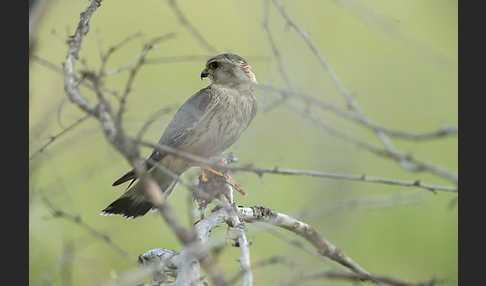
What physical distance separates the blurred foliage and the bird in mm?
131

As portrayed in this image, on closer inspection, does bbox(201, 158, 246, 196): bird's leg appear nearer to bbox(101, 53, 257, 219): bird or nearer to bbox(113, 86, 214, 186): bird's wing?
bbox(101, 53, 257, 219): bird

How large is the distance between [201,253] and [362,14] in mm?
1631

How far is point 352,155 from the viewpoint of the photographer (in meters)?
3.94

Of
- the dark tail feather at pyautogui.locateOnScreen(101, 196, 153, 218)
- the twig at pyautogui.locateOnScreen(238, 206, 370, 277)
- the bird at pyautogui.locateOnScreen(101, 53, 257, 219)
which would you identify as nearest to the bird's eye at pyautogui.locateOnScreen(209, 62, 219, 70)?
the bird at pyautogui.locateOnScreen(101, 53, 257, 219)

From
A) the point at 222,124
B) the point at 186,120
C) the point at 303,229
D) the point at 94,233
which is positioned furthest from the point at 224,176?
the point at 94,233

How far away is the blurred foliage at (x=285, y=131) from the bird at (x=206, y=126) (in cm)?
13

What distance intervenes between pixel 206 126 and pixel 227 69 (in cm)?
44

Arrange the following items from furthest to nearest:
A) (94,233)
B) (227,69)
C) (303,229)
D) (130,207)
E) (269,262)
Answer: (227,69), (130,207), (303,229), (94,233), (269,262)

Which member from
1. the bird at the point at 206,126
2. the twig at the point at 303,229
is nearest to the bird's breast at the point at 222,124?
the bird at the point at 206,126

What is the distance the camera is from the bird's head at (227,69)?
11.8 feet

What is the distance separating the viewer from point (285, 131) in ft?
13.9

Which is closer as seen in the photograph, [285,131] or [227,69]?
[227,69]

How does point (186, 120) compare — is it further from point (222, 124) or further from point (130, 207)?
point (130, 207)

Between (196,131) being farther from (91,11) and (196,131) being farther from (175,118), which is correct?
(91,11)
